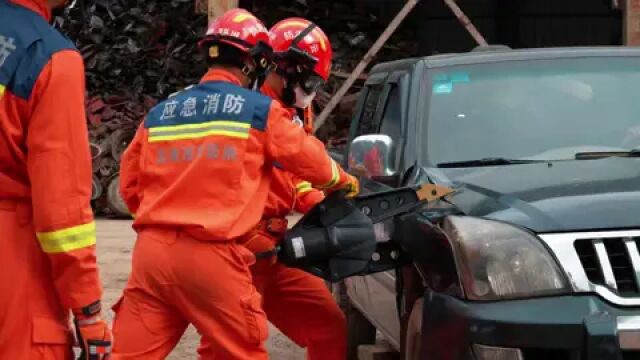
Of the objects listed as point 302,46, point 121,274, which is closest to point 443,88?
point 302,46

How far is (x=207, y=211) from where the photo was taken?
133 inches

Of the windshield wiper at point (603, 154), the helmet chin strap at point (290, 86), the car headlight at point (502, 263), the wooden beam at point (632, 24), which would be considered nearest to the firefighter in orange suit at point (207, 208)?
the helmet chin strap at point (290, 86)

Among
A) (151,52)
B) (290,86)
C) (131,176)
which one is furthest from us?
(151,52)

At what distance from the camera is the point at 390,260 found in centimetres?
371

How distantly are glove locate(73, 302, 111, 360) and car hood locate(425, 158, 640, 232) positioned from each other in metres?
1.35

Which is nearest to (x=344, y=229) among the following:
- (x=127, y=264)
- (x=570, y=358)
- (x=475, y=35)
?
(x=570, y=358)

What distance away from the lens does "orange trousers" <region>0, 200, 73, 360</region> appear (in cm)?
237

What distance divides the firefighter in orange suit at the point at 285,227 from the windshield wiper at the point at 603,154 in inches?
50.6

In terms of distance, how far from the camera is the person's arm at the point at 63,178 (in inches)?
91.3

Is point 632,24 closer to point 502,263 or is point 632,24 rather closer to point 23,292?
point 502,263

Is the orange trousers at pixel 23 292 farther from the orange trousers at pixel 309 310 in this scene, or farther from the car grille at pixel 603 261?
the orange trousers at pixel 309 310

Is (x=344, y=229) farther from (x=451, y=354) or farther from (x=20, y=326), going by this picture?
(x=20, y=326)

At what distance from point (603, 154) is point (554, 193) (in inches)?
29.0

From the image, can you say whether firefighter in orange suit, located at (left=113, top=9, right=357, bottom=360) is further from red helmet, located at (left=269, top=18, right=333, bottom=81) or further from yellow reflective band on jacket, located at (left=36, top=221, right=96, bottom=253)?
yellow reflective band on jacket, located at (left=36, top=221, right=96, bottom=253)
